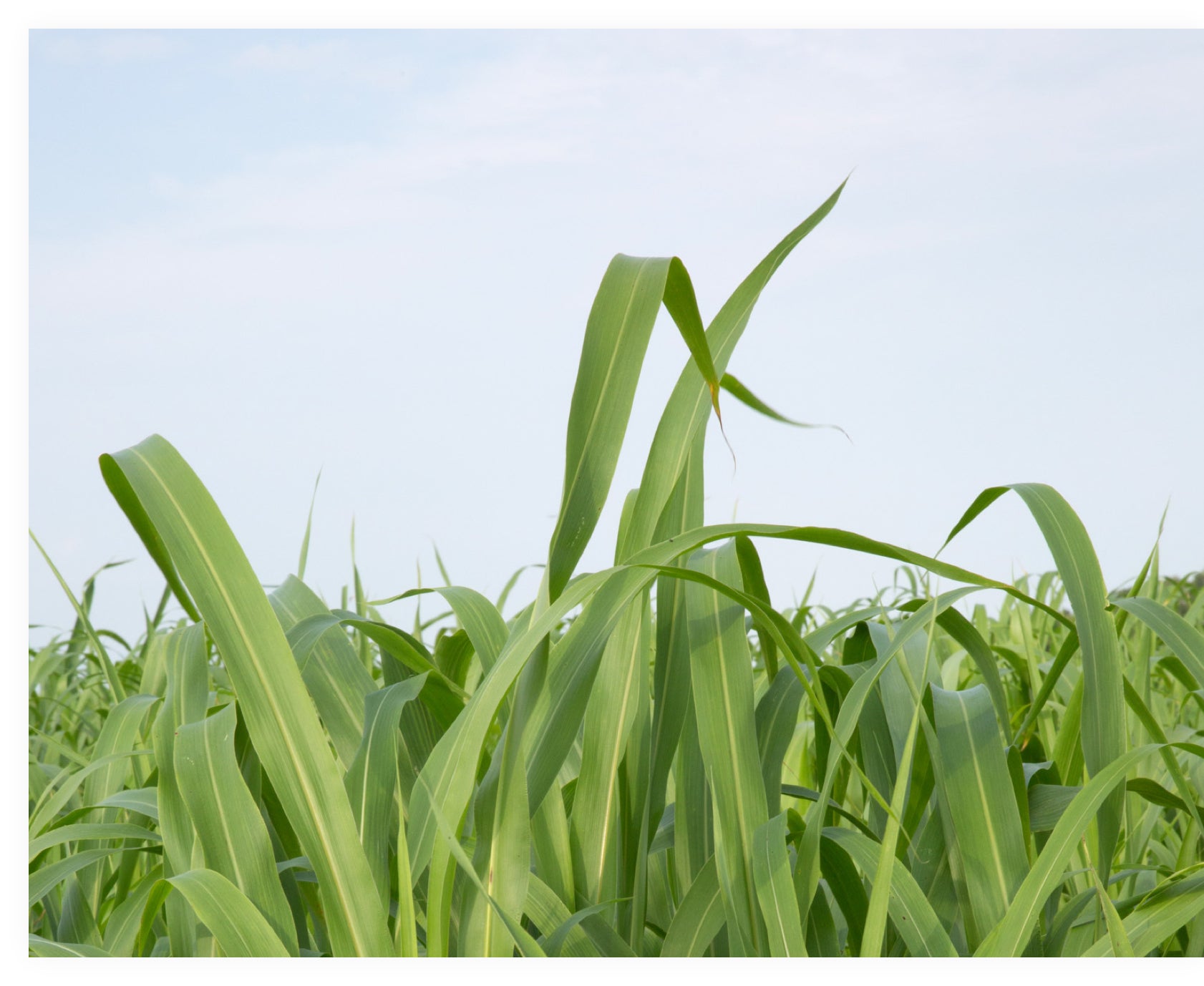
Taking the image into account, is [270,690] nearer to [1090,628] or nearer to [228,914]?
[228,914]

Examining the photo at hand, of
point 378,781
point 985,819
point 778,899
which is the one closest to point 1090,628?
point 985,819

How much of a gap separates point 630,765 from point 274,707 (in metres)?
0.22

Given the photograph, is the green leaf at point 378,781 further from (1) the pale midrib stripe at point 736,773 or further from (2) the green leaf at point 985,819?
(2) the green leaf at point 985,819

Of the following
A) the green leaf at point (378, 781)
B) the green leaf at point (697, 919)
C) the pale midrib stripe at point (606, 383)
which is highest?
the pale midrib stripe at point (606, 383)

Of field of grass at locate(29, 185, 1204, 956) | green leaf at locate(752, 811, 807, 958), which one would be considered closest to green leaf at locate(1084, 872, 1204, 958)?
field of grass at locate(29, 185, 1204, 956)

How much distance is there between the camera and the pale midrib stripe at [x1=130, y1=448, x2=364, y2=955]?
0.37 metres

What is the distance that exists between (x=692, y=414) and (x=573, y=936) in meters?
0.26

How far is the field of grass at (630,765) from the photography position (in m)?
0.38

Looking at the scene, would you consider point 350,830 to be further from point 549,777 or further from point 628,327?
point 628,327

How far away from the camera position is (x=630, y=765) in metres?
0.52

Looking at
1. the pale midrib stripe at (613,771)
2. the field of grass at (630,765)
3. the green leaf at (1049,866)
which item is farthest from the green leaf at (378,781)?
the green leaf at (1049,866)

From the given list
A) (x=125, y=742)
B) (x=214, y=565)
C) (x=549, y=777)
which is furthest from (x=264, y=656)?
(x=125, y=742)

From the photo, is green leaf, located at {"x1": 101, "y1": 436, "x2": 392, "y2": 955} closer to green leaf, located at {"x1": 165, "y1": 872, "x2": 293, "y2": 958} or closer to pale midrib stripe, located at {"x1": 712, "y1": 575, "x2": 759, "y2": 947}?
green leaf, located at {"x1": 165, "y1": 872, "x2": 293, "y2": 958}

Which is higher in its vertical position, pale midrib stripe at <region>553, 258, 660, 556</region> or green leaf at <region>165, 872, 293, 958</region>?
pale midrib stripe at <region>553, 258, 660, 556</region>
